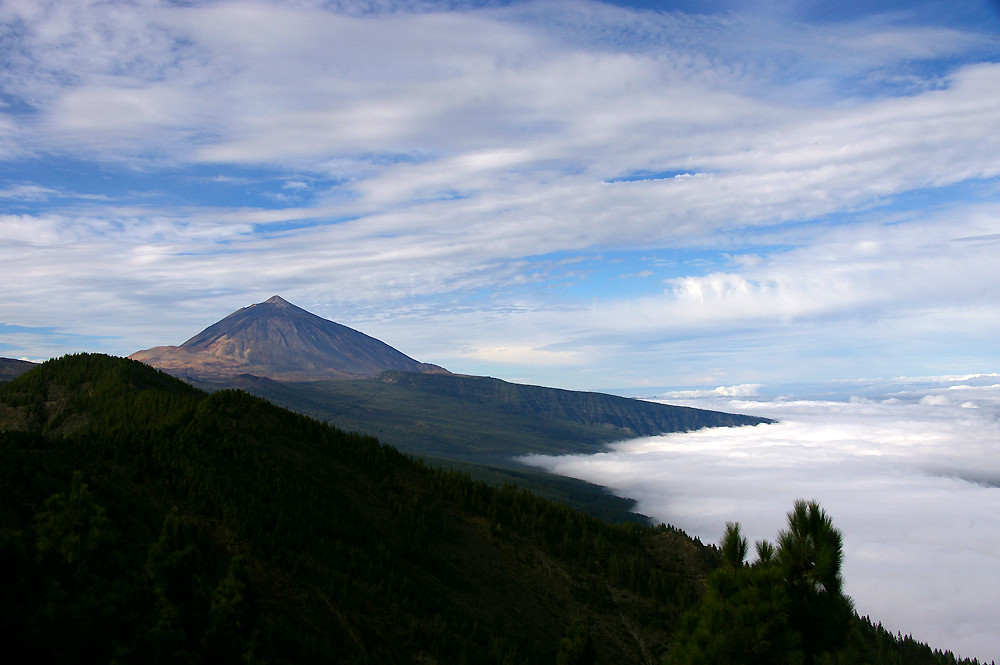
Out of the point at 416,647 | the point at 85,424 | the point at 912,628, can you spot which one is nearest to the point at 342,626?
the point at 416,647

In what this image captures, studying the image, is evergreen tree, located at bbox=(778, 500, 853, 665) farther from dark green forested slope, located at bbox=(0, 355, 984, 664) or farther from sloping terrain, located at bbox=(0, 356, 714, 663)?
sloping terrain, located at bbox=(0, 356, 714, 663)

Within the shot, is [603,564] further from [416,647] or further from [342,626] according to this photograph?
[342,626]

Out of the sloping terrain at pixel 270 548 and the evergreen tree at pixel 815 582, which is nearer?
the evergreen tree at pixel 815 582

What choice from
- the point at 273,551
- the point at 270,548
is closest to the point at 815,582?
the point at 273,551

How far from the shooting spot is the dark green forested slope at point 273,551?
19.8 meters

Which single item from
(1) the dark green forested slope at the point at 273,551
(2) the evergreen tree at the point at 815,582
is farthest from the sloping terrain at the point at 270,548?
(2) the evergreen tree at the point at 815,582

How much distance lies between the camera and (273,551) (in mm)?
43125

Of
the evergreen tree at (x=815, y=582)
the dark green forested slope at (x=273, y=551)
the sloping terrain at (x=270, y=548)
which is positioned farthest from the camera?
the sloping terrain at (x=270, y=548)

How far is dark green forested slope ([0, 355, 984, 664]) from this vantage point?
778 inches

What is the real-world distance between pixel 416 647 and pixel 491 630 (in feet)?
23.9

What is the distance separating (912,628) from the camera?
190375 mm

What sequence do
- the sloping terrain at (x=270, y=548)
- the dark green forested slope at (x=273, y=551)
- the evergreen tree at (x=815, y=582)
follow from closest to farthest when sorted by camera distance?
the evergreen tree at (x=815, y=582) < the dark green forested slope at (x=273, y=551) < the sloping terrain at (x=270, y=548)

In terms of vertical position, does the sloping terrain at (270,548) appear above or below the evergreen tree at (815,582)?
below

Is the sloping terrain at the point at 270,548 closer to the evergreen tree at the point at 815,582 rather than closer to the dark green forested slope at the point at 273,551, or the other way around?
the dark green forested slope at the point at 273,551
